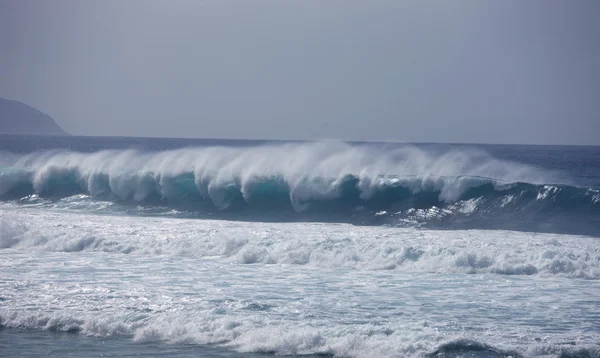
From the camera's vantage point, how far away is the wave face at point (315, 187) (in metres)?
20.6

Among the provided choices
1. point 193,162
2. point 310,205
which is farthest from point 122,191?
point 310,205

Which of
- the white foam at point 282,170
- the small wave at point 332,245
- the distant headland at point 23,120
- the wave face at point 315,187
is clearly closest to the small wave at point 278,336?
the small wave at point 332,245

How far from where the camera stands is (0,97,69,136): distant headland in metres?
181

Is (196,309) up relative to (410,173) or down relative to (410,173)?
down

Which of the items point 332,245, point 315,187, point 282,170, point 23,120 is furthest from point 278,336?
point 23,120

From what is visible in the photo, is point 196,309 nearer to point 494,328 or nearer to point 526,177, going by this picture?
point 494,328

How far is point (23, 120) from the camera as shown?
18650cm

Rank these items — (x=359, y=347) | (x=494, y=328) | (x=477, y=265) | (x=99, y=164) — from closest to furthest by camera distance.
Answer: (x=359, y=347), (x=494, y=328), (x=477, y=265), (x=99, y=164)

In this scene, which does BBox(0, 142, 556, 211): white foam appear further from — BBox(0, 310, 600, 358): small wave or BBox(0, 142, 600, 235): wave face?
BBox(0, 310, 600, 358): small wave

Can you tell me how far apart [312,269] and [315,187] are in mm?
11456

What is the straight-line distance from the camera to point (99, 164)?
27.9m

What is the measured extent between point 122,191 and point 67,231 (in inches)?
391

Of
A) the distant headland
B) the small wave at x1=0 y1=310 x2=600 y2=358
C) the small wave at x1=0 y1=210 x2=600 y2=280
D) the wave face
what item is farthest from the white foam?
the distant headland

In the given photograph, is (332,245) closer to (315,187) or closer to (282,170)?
(315,187)
